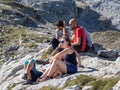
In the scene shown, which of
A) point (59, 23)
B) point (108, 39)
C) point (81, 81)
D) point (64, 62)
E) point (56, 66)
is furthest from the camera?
point (108, 39)

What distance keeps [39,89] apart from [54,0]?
164 m

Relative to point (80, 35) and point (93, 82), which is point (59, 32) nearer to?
point (80, 35)

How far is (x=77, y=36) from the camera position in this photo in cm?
2769

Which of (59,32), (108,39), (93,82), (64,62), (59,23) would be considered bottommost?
(108,39)

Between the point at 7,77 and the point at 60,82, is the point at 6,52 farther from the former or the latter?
the point at 60,82

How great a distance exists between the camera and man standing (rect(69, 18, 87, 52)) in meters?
27.5

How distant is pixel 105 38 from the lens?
3499 inches

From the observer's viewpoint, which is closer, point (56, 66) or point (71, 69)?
point (56, 66)

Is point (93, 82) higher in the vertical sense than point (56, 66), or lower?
lower

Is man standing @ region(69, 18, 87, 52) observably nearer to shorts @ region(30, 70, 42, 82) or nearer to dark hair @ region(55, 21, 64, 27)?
dark hair @ region(55, 21, 64, 27)

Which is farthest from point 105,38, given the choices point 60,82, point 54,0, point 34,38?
point 54,0

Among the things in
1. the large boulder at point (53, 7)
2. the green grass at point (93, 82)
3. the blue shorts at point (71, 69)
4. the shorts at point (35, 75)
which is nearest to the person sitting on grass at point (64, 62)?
the blue shorts at point (71, 69)

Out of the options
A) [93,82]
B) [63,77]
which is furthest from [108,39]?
[93,82]

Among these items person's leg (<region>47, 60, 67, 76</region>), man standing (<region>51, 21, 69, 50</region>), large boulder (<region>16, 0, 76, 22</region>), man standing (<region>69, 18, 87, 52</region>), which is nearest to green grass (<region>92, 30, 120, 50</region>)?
man standing (<region>51, 21, 69, 50</region>)
